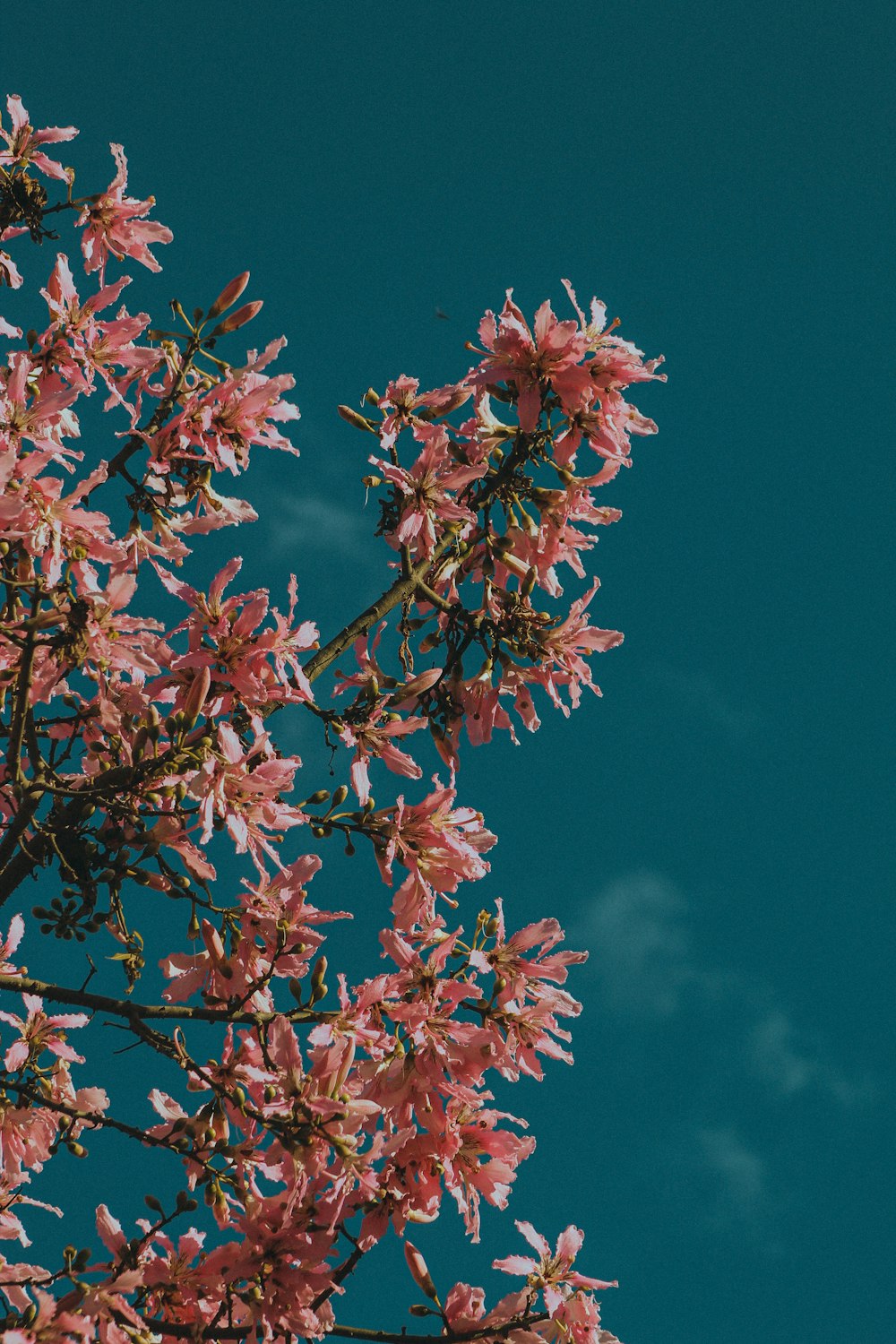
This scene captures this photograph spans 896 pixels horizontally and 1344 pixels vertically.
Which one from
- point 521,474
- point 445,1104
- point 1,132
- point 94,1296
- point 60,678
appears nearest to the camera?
point 94,1296

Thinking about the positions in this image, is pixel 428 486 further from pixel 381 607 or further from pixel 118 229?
pixel 118 229

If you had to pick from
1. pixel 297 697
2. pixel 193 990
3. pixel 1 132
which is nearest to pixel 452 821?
pixel 297 697

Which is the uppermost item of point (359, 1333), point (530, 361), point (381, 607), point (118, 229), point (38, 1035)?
point (118, 229)

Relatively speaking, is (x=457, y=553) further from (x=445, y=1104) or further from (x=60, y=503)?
(x=445, y=1104)

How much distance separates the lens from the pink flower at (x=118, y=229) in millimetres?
6336

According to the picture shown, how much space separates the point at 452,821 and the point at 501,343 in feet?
6.38

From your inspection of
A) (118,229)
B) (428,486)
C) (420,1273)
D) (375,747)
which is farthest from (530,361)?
(420,1273)

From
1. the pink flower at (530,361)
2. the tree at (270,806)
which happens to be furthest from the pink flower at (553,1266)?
the pink flower at (530,361)

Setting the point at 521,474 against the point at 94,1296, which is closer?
the point at 94,1296

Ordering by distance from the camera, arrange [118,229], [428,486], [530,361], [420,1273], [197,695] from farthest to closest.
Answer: [118,229]
[428,486]
[530,361]
[420,1273]
[197,695]

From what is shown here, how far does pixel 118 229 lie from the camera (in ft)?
21.0

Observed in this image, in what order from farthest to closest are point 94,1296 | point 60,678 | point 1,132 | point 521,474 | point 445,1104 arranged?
1. point 1,132
2. point 521,474
3. point 445,1104
4. point 60,678
5. point 94,1296

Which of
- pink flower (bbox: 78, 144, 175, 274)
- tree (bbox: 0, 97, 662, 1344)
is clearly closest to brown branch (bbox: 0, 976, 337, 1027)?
tree (bbox: 0, 97, 662, 1344)

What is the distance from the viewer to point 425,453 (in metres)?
5.52
